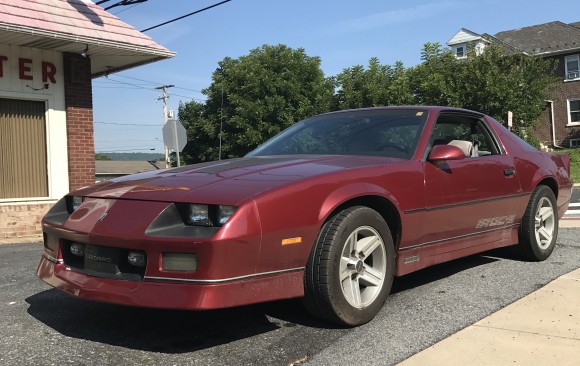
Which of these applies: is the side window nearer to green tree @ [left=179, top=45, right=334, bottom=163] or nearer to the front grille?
the front grille

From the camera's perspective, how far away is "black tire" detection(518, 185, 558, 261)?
5.09 m

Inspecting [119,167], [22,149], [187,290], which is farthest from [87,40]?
[119,167]

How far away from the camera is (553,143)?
109 ft

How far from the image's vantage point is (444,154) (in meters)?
4.00

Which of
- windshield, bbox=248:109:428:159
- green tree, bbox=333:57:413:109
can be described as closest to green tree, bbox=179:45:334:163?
green tree, bbox=333:57:413:109

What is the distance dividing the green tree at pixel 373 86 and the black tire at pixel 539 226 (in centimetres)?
1978

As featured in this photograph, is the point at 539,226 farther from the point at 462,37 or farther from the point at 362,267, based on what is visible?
the point at 462,37

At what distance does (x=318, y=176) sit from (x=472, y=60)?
859 inches

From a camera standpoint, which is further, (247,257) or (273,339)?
(273,339)

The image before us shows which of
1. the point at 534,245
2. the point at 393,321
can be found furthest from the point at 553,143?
the point at 393,321

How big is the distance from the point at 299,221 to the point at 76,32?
766cm

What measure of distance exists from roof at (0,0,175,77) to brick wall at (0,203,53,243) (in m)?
2.78

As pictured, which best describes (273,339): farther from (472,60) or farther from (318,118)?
(472,60)

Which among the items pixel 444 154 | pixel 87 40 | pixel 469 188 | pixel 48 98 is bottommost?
pixel 469 188
